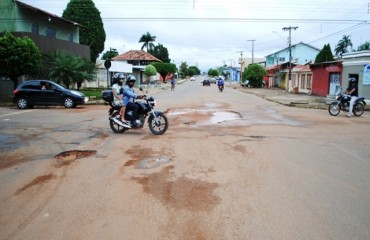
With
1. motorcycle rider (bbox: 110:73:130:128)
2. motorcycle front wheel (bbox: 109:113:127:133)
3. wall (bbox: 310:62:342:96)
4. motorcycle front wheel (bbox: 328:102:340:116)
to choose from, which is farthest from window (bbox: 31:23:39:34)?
wall (bbox: 310:62:342:96)

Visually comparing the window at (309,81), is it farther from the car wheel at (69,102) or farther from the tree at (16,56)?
the tree at (16,56)

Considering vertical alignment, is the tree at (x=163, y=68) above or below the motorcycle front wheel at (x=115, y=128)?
above

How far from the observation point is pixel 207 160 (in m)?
7.93

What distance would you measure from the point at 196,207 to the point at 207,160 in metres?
2.83

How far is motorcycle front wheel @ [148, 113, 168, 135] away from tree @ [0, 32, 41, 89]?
15.6m

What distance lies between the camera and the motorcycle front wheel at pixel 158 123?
11.3m

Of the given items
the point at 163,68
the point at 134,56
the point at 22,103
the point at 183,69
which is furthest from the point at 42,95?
the point at 183,69

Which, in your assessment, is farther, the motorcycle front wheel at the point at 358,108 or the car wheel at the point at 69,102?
the car wheel at the point at 69,102

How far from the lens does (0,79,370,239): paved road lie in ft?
14.6

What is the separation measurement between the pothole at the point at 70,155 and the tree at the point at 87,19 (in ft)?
165

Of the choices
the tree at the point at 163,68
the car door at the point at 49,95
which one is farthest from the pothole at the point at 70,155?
the tree at the point at 163,68

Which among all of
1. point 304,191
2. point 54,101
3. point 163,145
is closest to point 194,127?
point 163,145

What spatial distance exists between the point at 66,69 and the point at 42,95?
741cm

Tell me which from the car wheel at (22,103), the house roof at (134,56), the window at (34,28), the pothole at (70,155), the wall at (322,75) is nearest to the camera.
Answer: the pothole at (70,155)
